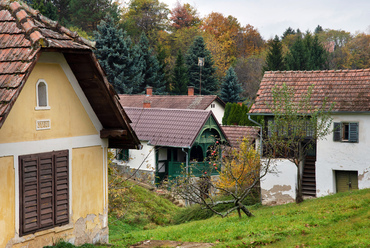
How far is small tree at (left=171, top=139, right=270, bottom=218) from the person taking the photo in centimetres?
1634

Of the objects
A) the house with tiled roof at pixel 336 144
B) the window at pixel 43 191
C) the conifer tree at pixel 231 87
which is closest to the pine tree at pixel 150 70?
the conifer tree at pixel 231 87

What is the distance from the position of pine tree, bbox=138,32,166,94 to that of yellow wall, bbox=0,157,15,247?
158 ft

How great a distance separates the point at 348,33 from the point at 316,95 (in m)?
67.0

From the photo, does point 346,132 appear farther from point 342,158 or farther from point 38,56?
point 38,56

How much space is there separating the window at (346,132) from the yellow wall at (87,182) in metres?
15.5

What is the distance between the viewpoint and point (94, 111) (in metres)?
12.0

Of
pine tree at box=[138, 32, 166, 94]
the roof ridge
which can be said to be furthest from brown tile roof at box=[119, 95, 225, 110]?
the roof ridge

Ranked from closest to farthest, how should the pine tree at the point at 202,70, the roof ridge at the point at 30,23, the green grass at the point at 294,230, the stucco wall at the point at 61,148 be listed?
the roof ridge at the point at 30,23 < the stucco wall at the point at 61,148 < the green grass at the point at 294,230 < the pine tree at the point at 202,70

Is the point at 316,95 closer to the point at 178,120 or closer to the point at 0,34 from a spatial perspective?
the point at 178,120

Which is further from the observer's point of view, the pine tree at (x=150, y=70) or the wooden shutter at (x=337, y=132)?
the pine tree at (x=150, y=70)

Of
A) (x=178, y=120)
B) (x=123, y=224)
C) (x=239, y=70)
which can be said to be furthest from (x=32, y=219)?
(x=239, y=70)

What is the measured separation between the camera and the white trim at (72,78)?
10.6 m

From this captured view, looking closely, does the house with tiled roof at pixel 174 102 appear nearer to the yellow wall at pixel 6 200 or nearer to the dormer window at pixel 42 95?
the dormer window at pixel 42 95

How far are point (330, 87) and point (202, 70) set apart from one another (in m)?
37.4
